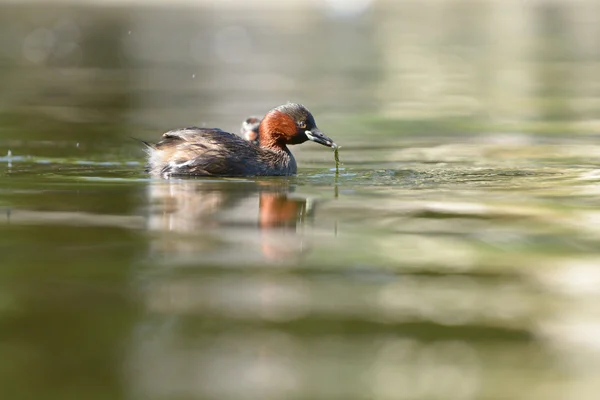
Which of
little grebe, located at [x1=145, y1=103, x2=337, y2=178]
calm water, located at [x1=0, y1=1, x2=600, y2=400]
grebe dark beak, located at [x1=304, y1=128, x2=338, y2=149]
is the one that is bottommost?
calm water, located at [x1=0, y1=1, x2=600, y2=400]

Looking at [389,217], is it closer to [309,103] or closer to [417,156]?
[417,156]

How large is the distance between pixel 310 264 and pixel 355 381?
211cm

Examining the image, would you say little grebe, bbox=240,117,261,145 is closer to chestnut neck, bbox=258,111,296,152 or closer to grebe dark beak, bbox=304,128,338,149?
chestnut neck, bbox=258,111,296,152

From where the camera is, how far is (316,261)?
21.8ft

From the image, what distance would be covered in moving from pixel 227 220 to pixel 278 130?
156 inches

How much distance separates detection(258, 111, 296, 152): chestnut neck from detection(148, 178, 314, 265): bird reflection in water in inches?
46.2

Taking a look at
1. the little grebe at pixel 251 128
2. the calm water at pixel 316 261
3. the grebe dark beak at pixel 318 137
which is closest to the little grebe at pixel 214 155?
the grebe dark beak at pixel 318 137

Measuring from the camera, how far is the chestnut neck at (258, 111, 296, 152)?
1187cm

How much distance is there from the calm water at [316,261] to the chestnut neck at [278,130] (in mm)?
493

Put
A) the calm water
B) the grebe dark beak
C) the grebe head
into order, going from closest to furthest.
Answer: the calm water
the grebe dark beak
the grebe head

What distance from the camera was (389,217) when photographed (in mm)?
8250

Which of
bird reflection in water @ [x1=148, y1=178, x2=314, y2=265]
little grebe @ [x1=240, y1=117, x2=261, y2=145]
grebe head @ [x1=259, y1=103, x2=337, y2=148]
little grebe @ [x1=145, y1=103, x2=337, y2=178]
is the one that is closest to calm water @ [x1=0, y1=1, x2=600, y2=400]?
bird reflection in water @ [x1=148, y1=178, x2=314, y2=265]

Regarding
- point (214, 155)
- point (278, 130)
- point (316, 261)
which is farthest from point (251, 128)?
point (316, 261)

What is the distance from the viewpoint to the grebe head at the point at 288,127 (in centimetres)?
1187
